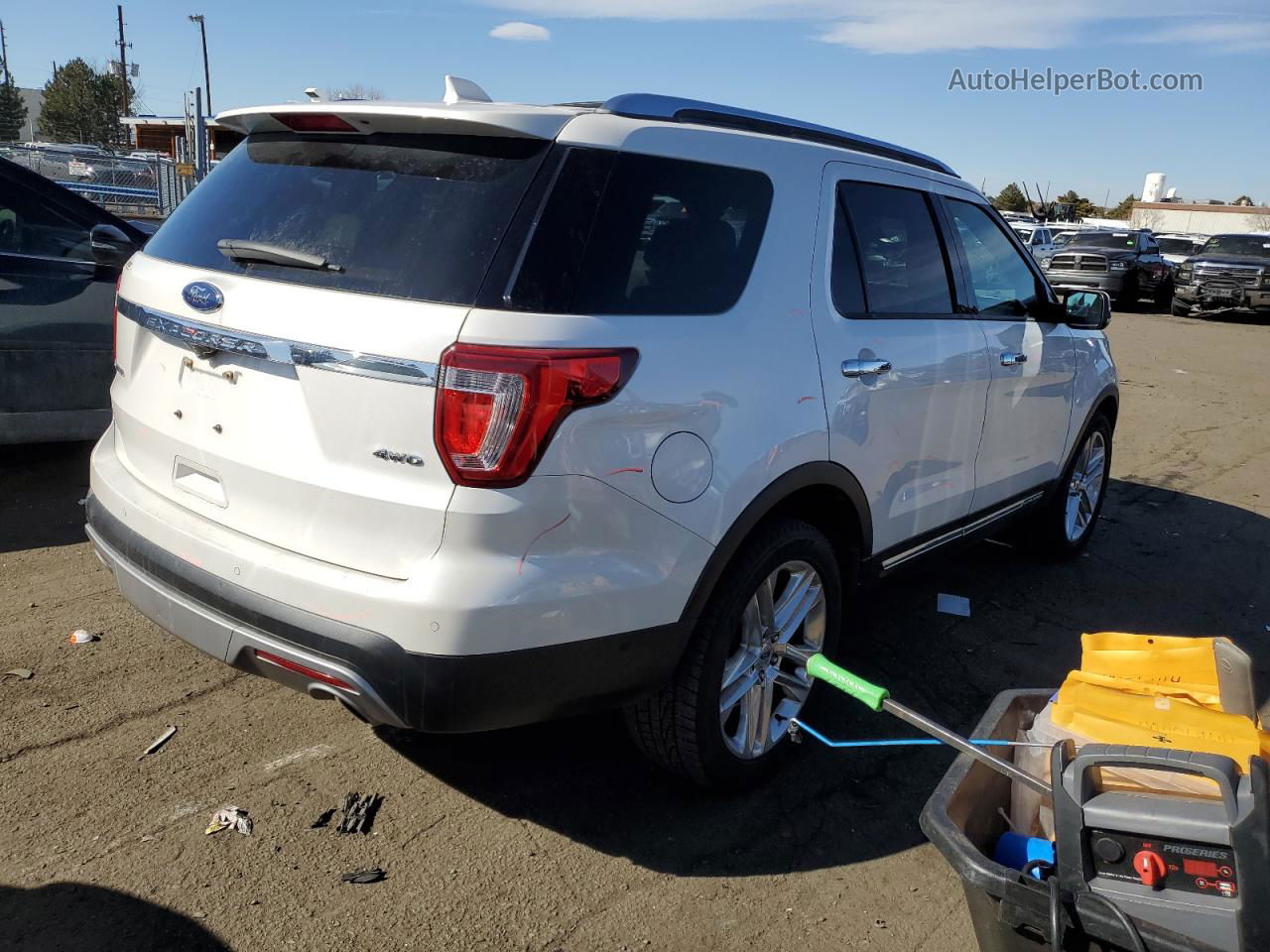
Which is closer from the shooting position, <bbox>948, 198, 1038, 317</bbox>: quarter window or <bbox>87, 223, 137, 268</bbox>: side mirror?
<bbox>948, 198, 1038, 317</bbox>: quarter window

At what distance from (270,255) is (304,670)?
3.47 ft

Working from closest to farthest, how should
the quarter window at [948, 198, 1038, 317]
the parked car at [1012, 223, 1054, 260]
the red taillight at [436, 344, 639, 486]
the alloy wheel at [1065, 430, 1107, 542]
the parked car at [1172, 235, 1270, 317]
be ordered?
the red taillight at [436, 344, 639, 486] → the quarter window at [948, 198, 1038, 317] → the alloy wheel at [1065, 430, 1107, 542] → the parked car at [1172, 235, 1270, 317] → the parked car at [1012, 223, 1054, 260]

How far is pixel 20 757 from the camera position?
3.21 meters

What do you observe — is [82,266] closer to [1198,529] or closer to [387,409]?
[387,409]

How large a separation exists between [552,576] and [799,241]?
141cm

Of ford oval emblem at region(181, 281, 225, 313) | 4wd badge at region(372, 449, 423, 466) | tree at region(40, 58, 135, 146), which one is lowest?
tree at region(40, 58, 135, 146)

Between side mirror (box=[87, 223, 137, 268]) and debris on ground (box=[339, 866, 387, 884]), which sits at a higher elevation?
side mirror (box=[87, 223, 137, 268])

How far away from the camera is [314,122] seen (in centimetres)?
289

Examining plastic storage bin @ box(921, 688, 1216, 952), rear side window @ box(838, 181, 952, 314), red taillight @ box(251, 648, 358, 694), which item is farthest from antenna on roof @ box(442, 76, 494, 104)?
plastic storage bin @ box(921, 688, 1216, 952)

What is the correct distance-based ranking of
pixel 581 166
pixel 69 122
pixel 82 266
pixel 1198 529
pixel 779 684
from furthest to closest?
pixel 69 122 < pixel 1198 529 < pixel 82 266 < pixel 779 684 < pixel 581 166

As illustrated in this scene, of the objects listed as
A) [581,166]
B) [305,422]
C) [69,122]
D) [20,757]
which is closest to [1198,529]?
[581,166]

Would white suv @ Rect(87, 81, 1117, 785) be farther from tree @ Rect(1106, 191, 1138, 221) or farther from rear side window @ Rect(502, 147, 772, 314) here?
tree @ Rect(1106, 191, 1138, 221)

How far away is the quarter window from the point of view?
14.4 feet

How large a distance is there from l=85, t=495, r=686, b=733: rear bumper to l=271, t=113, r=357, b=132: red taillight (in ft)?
4.03
